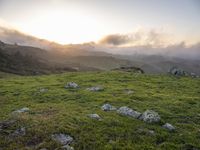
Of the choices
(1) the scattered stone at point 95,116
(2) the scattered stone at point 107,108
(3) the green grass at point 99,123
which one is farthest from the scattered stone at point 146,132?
(2) the scattered stone at point 107,108

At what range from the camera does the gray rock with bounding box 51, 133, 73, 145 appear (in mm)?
21125

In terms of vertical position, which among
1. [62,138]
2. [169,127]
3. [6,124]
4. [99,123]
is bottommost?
[169,127]

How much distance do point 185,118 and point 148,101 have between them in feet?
25.1

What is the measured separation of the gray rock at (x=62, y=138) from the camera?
2112cm

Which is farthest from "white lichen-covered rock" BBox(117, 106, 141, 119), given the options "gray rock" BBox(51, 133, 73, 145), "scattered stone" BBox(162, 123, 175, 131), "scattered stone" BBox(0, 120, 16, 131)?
"scattered stone" BBox(0, 120, 16, 131)

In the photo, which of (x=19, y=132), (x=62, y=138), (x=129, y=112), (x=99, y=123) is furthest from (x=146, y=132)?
(x=19, y=132)

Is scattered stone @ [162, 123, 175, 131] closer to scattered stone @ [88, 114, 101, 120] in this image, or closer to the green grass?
the green grass

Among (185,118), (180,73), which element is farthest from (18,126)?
(180,73)

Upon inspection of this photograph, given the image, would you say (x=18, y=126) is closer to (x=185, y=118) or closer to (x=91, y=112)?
(x=91, y=112)

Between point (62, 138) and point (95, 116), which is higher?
point (95, 116)

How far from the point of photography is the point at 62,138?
21750 mm

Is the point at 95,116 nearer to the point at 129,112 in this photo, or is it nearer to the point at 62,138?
the point at 129,112

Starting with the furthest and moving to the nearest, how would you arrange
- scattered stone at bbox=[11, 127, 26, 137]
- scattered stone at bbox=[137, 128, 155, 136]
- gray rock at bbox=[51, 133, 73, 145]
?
scattered stone at bbox=[137, 128, 155, 136] < scattered stone at bbox=[11, 127, 26, 137] < gray rock at bbox=[51, 133, 73, 145]

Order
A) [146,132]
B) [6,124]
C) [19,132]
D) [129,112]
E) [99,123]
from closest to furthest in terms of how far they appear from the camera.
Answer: [19,132], [146,132], [6,124], [99,123], [129,112]
